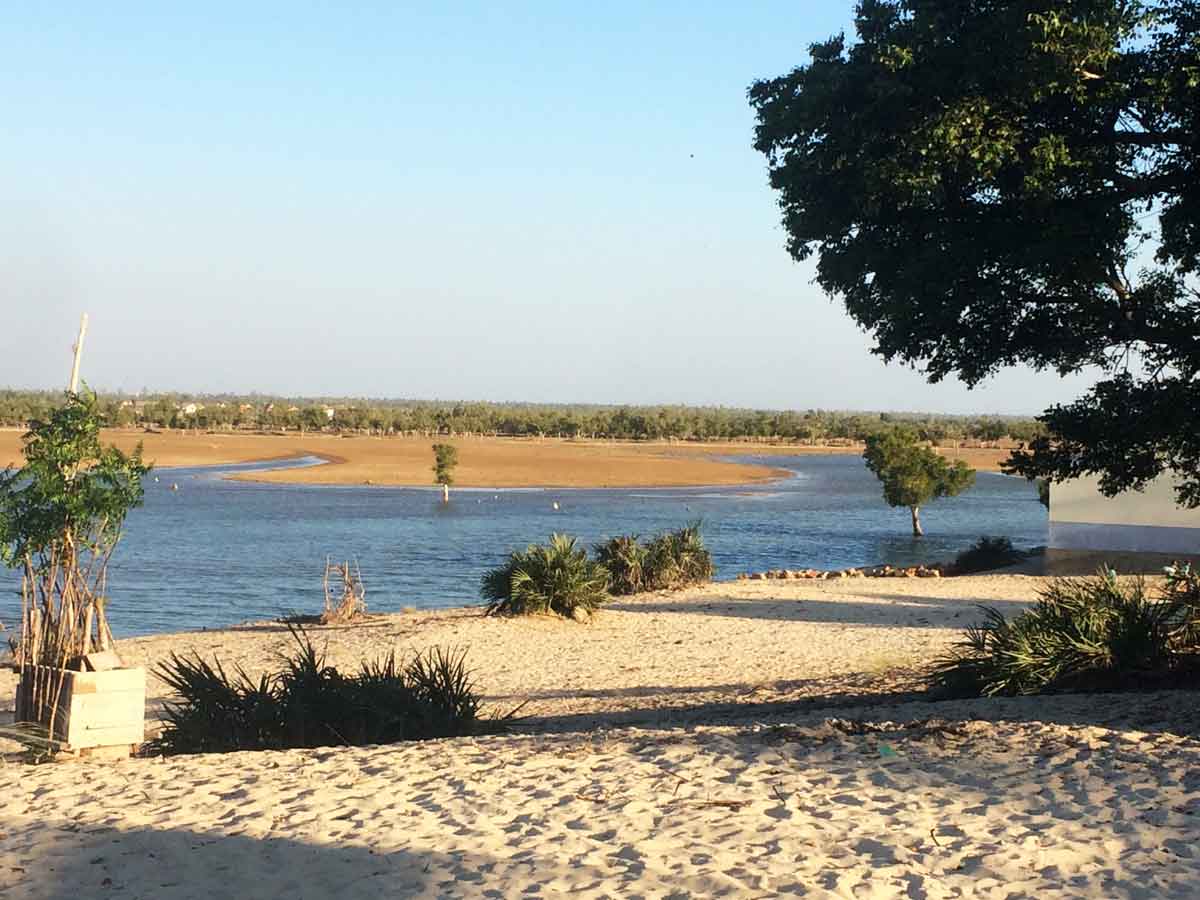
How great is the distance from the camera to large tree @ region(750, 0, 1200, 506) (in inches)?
369

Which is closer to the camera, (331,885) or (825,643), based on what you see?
(331,885)

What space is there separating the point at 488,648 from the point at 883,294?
9082 millimetres

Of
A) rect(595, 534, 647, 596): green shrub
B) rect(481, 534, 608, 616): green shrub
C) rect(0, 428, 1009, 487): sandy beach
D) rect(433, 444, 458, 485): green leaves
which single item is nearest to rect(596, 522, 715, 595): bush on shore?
rect(595, 534, 647, 596): green shrub

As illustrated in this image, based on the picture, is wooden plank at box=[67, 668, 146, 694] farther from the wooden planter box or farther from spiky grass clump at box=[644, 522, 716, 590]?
spiky grass clump at box=[644, 522, 716, 590]

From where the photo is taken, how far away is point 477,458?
92.4 metres

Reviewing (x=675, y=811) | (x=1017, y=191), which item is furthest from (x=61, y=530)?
(x=1017, y=191)

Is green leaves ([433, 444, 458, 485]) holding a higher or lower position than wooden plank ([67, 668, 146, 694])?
higher

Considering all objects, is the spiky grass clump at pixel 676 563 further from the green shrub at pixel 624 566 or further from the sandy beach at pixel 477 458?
the sandy beach at pixel 477 458

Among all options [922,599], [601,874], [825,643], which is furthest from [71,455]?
[922,599]

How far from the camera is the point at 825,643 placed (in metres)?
18.1

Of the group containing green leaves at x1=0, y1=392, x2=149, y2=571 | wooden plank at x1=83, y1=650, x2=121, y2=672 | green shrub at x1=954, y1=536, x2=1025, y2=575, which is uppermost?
green leaves at x1=0, y1=392, x2=149, y2=571

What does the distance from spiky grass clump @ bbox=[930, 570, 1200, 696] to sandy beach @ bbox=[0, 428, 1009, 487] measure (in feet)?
155

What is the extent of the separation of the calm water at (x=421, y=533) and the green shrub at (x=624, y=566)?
13.8ft

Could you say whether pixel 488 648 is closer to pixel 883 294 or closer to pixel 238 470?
pixel 883 294
